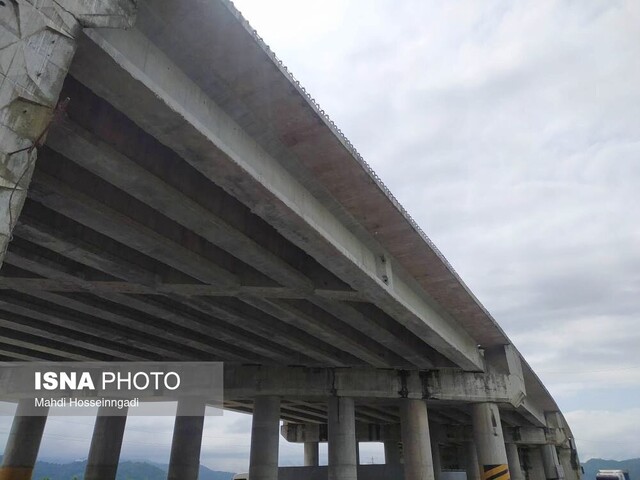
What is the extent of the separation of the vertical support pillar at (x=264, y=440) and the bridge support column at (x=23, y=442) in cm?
1618

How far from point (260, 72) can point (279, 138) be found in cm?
186

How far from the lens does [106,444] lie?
98.4 ft

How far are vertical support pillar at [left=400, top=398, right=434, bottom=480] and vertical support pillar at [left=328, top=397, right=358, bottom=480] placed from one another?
278cm

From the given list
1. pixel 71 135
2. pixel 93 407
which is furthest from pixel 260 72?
pixel 93 407

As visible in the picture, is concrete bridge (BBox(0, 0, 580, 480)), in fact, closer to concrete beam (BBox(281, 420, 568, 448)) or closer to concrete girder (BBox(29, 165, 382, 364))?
concrete girder (BBox(29, 165, 382, 364))

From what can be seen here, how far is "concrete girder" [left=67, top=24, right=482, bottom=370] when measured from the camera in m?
7.49

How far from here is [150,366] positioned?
2727 centimetres

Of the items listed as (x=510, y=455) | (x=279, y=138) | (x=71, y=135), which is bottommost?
(x=510, y=455)

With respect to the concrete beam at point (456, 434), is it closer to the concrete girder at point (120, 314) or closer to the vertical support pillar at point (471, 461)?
the vertical support pillar at point (471, 461)

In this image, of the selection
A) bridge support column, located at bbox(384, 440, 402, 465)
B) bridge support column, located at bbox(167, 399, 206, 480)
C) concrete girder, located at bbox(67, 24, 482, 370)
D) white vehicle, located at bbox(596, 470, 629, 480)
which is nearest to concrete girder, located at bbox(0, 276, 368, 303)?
concrete girder, located at bbox(67, 24, 482, 370)

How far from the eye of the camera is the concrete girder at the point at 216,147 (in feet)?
24.6

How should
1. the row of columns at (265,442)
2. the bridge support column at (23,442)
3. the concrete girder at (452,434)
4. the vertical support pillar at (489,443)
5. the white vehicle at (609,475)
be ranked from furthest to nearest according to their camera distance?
the white vehicle at (609,475) → the concrete girder at (452,434) → the bridge support column at (23,442) → the row of columns at (265,442) → the vertical support pillar at (489,443)

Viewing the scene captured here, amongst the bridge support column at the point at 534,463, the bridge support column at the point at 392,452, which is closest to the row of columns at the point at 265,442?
the bridge support column at the point at 392,452

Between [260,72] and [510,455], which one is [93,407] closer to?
[260,72]
